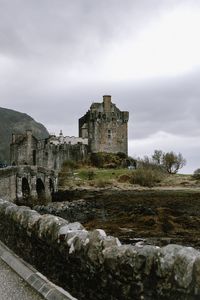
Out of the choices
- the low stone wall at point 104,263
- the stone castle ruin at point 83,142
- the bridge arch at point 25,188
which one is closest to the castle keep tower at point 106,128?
the stone castle ruin at point 83,142

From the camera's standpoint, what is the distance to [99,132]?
347 feet

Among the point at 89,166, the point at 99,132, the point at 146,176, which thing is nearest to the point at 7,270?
the point at 146,176

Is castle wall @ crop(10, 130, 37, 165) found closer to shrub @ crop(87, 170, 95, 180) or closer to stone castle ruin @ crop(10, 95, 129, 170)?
stone castle ruin @ crop(10, 95, 129, 170)

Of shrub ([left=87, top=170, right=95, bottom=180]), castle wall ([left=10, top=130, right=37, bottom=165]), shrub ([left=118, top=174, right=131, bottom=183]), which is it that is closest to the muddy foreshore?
shrub ([left=118, top=174, right=131, bottom=183])

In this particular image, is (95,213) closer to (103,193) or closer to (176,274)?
(103,193)

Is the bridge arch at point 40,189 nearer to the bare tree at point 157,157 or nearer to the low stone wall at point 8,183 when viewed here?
the low stone wall at point 8,183

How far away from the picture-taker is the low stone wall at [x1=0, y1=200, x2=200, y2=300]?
4.87 meters

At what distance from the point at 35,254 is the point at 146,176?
7671 cm

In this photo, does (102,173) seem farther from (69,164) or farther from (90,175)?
(69,164)

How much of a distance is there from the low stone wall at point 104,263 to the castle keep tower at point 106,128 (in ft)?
313

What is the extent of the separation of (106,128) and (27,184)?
52.0 m

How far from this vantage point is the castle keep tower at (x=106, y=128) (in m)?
105

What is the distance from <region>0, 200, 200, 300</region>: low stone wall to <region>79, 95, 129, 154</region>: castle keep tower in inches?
3752

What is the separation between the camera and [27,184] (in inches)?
2192
